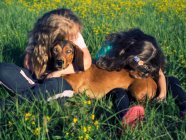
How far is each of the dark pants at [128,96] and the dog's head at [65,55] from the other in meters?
0.42

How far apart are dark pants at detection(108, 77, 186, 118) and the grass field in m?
0.07

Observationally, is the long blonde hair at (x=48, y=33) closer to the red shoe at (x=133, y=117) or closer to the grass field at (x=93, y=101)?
the grass field at (x=93, y=101)

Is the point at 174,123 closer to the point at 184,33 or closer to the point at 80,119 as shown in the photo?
the point at 80,119

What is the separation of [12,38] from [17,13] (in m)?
1.35

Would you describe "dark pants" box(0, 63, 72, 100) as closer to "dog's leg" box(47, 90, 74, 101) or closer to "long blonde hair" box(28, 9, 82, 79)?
"dog's leg" box(47, 90, 74, 101)

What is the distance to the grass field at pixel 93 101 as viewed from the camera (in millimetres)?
2125

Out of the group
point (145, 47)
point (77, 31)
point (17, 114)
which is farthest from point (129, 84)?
point (17, 114)

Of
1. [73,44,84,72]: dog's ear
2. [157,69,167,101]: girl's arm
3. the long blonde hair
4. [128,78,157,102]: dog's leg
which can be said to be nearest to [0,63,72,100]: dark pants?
the long blonde hair

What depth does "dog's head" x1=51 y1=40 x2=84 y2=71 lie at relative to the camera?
3.09 meters

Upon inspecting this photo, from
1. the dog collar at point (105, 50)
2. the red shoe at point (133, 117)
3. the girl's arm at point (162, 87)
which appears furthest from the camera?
the dog collar at point (105, 50)

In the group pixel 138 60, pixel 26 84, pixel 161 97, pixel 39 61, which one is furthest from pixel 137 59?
pixel 26 84

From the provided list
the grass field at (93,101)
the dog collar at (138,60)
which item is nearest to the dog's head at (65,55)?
the grass field at (93,101)

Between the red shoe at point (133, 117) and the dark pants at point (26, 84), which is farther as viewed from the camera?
the dark pants at point (26, 84)

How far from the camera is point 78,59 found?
3188mm
